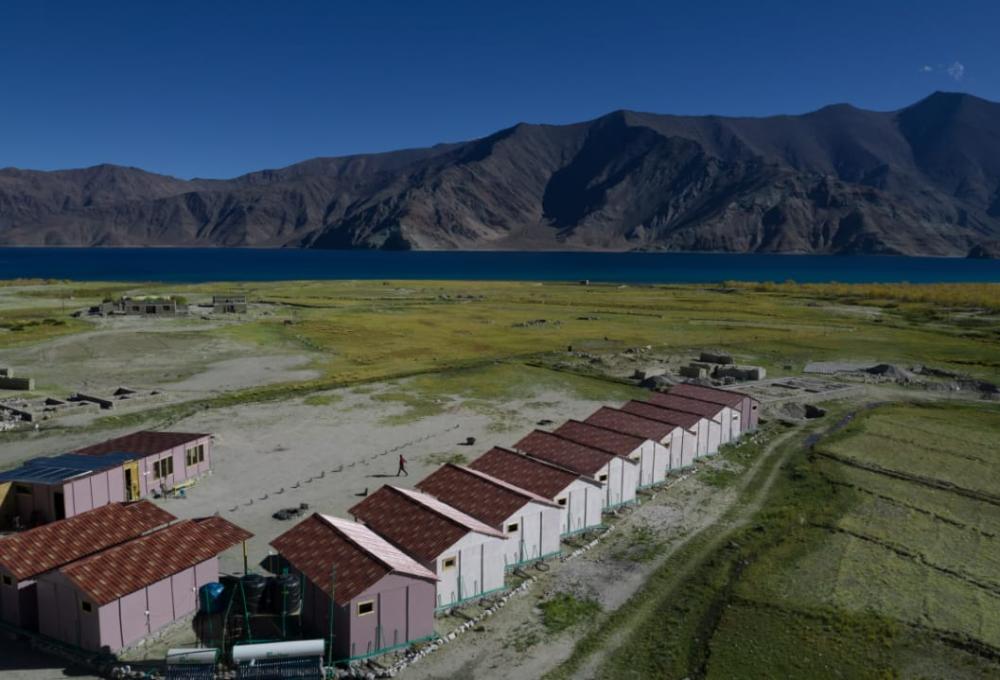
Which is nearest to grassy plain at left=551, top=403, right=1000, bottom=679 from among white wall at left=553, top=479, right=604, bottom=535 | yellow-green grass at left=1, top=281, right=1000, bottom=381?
white wall at left=553, top=479, right=604, bottom=535

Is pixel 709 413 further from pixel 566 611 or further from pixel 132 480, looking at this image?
pixel 132 480

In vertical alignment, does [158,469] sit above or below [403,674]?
above

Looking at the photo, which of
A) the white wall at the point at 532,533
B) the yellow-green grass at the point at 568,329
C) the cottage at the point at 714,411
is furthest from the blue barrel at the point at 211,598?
the yellow-green grass at the point at 568,329

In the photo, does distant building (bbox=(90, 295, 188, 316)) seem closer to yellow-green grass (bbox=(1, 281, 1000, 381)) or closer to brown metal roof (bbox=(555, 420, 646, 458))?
yellow-green grass (bbox=(1, 281, 1000, 381))

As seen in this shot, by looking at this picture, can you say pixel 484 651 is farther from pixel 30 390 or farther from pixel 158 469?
pixel 30 390

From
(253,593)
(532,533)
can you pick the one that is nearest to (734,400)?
(532,533)

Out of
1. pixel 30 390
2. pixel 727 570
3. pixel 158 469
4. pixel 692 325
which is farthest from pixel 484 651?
pixel 692 325
